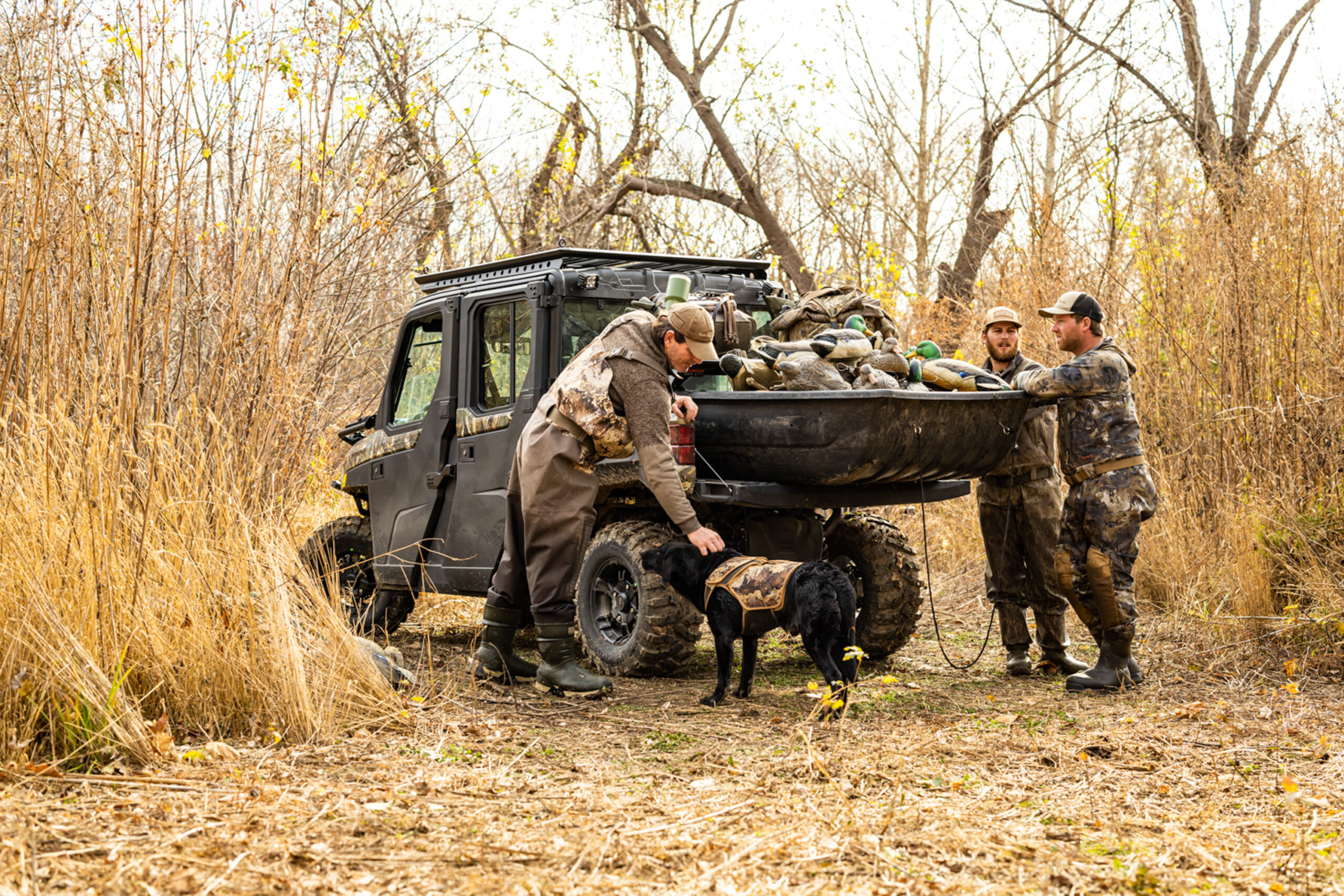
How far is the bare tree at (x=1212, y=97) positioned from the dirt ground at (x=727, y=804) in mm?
4606

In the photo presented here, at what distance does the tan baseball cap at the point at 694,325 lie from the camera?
17.0 ft

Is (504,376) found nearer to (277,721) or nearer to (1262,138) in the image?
(277,721)

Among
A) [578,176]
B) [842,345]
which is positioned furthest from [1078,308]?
[578,176]

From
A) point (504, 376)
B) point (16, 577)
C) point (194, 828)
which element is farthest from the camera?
point (504, 376)

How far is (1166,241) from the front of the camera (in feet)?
28.3

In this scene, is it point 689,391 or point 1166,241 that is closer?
point 689,391

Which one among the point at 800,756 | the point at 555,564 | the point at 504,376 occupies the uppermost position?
the point at 504,376

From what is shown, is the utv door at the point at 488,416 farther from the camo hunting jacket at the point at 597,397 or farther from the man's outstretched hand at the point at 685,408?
the man's outstretched hand at the point at 685,408

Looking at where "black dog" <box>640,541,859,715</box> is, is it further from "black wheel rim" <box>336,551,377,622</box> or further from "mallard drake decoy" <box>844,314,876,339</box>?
"black wheel rim" <box>336,551,377,622</box>

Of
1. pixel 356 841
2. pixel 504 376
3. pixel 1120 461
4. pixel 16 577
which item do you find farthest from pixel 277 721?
pixel 1120 461

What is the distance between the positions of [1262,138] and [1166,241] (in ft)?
3.04

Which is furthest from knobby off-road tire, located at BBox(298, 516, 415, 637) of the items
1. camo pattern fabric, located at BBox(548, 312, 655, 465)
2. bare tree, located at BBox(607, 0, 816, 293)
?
bare tree, located at BBox(607, 0, 816, 293)

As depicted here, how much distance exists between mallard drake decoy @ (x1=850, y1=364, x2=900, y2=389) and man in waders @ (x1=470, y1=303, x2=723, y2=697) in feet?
2.44

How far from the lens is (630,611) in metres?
6.04
